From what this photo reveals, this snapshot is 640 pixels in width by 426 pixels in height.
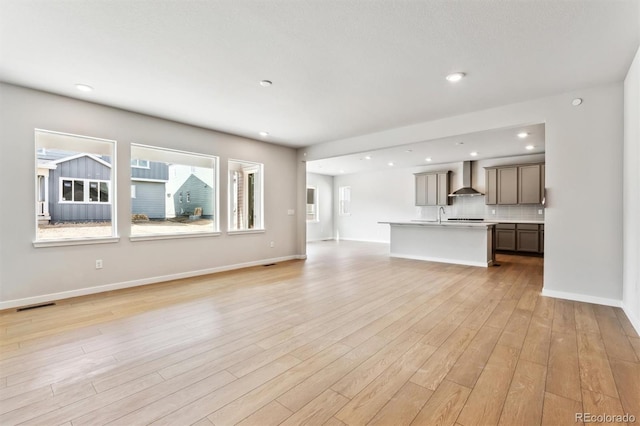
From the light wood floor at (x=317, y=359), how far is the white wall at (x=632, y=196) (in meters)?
0.29

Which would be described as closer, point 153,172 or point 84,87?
point 84,87

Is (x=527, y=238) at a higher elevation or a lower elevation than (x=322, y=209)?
lower

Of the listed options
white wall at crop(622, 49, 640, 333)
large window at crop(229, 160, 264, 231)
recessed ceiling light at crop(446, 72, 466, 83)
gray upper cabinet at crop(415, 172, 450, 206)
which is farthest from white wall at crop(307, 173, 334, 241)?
white wall at crop(622, 49, 640, 333)

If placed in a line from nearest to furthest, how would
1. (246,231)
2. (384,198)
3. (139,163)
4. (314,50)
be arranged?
1. (314,50)
2. (139,163)
3. (246,231)
4. (384,198)

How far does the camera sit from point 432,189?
9.11m

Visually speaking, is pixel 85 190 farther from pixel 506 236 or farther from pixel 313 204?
pixel 506 236

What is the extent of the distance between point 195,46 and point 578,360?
423 centimetres

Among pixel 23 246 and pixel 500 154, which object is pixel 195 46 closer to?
pixel 23 246

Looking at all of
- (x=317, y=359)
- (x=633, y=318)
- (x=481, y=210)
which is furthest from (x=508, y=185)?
(x=317, y=359)

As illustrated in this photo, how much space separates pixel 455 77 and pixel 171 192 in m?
4.79

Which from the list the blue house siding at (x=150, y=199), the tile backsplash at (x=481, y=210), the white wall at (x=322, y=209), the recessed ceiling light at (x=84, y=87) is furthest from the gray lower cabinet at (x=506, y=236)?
the recessed ceiling light at (x=84, y=87)

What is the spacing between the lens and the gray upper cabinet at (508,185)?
7695 millimetres

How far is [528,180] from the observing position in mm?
7469

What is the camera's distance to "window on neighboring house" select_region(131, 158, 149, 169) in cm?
459
